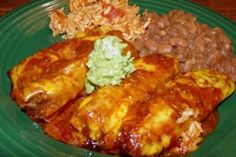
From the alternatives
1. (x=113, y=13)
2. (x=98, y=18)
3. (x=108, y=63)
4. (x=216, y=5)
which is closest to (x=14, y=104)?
(x=108, y=63)

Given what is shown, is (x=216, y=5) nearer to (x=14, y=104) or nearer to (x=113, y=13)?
(x=113, y=13)

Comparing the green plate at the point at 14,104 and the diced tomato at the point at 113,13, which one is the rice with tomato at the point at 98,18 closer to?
the diced tomato at the point at 113,13

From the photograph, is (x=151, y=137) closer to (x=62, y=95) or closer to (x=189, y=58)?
(x=62, y=95)

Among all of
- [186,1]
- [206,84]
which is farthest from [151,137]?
[186,1]

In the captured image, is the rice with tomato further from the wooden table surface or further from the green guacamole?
the green guacamole

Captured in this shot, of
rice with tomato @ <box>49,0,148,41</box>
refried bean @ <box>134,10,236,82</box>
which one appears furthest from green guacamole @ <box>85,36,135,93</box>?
rice with tomato @ <box>49,0,148,41</box>
